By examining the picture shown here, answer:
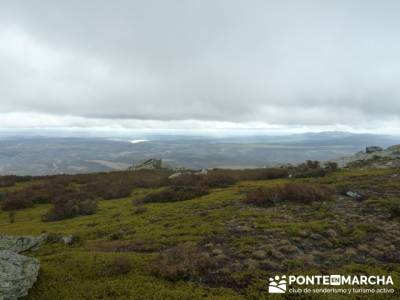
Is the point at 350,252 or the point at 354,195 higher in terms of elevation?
the point at 354,195

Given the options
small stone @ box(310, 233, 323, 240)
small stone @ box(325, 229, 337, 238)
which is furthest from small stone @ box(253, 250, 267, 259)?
small stone @ box(325, 229, 337, 238)

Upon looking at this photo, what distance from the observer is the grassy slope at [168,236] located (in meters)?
8.89

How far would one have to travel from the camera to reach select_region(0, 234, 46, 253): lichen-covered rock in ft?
41.1

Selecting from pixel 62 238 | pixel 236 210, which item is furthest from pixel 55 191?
pixel 236 210

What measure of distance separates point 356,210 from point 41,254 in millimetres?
16957

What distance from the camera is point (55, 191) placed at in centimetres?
2858

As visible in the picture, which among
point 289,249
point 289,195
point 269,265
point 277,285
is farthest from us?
point 289,195

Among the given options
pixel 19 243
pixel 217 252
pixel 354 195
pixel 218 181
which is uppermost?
pixel 354 195

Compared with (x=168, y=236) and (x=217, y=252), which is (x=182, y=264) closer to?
(x=217, y=252)

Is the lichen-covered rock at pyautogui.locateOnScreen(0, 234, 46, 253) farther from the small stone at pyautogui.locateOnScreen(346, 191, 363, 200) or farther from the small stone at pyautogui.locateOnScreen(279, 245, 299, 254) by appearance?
the small stone at pyautogui.locateOnScreen(346, 191, 363, 200)

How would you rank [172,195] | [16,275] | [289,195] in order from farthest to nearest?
[172,195]
[289,195]
[16,275]

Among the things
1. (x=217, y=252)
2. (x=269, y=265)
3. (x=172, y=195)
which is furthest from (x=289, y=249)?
(x=172, y=195)

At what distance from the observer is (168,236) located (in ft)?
45.2

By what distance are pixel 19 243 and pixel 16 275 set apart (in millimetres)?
5405
